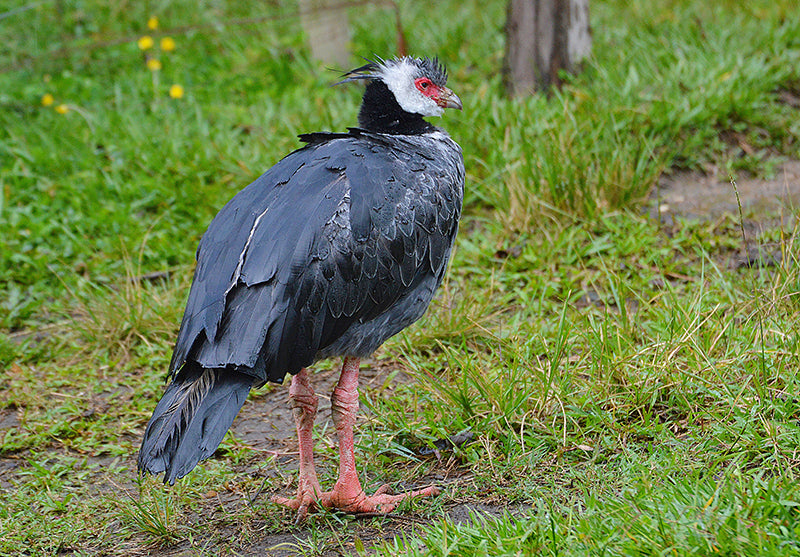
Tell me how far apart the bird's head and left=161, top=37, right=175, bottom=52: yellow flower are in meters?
3.92

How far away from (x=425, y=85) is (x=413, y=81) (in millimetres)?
74

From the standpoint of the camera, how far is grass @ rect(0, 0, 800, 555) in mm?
2873

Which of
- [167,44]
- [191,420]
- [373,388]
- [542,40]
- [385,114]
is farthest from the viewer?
[167,44]

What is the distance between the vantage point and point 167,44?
7020 mm

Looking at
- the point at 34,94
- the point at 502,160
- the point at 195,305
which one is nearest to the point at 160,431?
the point at 195,305

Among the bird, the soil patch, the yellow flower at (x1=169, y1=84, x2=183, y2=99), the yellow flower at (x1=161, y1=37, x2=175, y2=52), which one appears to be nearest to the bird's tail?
the bird

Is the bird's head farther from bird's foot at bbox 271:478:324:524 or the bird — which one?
bird's foot at bbox 271:478:324:524

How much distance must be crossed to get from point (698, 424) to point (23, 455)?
275cm

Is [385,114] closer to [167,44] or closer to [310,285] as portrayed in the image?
[310,285]

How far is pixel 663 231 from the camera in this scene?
478cm

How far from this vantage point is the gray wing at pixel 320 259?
110 inches

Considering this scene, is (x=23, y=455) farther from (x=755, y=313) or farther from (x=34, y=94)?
(x=34, y=94)

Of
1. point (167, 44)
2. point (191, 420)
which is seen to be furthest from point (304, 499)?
point (167, 44)

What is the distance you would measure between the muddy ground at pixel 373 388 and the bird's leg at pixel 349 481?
0.06 m
